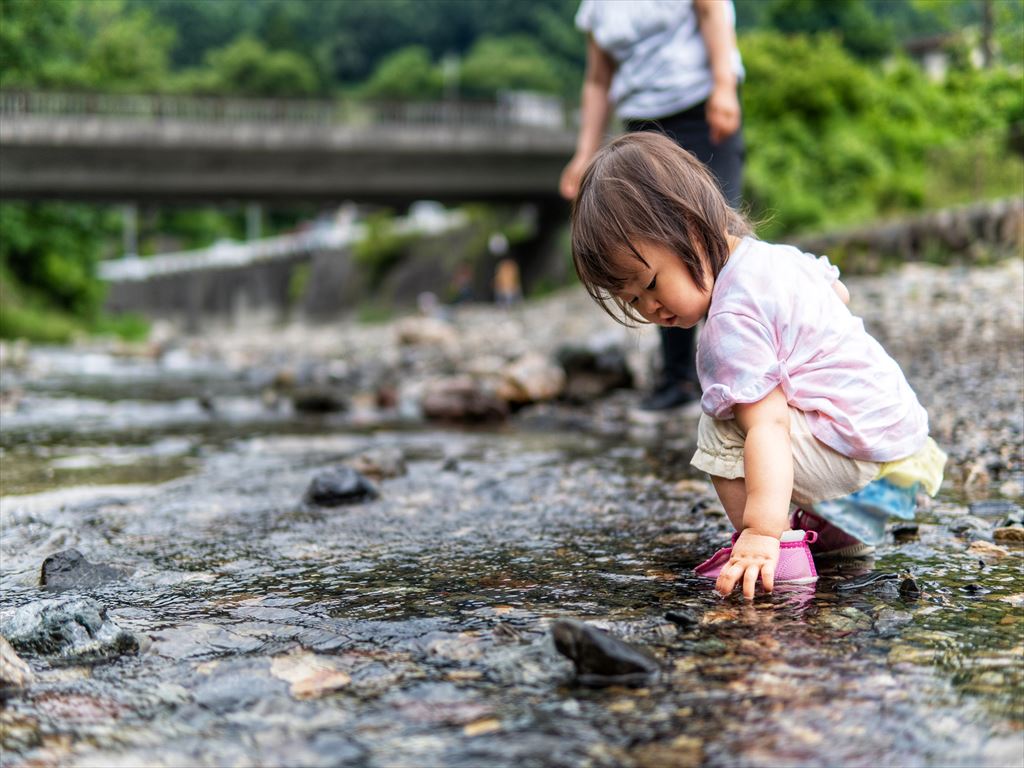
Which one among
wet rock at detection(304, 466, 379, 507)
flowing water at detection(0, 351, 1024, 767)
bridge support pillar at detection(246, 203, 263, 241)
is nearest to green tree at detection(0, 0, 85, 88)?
wet rock at detection(304, 466, 379, 507)

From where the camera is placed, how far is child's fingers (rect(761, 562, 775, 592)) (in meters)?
2.17

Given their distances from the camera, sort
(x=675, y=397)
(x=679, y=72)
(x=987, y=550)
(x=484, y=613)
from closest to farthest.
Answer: (x=484, y=613) → (x=987, y=550) → (x=679, y=72) → (x=675, y=397)

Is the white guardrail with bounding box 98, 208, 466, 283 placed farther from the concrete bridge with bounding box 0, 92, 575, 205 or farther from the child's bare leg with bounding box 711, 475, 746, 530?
the child's bare leg with bounding box 711, 475, 746, 530

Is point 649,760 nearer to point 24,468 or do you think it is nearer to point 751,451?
point 751,451

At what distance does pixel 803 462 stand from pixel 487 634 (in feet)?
2.91

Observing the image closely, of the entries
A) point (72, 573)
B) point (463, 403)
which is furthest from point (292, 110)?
point (72, 573)

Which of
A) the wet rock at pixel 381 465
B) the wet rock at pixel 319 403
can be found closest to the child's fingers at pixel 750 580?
the wet rock at pixel 381 465

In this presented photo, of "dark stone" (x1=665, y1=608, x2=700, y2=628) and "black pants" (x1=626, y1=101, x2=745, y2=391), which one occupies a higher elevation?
"black pants" (x1=626, y1=101, x2=745, y2=391)

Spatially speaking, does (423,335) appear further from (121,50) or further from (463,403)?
(121,50)

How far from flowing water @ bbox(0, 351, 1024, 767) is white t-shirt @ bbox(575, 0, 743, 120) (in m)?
1.82

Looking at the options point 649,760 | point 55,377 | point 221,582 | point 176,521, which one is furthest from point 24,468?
→ point 55,377

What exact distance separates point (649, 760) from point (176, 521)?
2160mm

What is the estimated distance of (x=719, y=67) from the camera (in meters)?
4.47

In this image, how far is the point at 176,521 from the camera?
3197 mm
